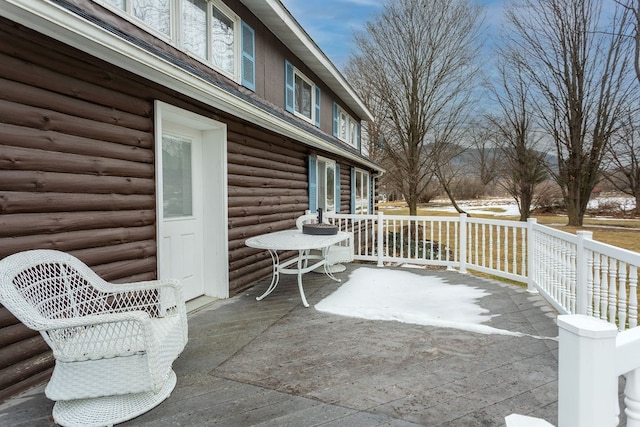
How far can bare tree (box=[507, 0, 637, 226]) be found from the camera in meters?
11.5

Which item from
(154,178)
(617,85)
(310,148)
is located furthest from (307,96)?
(617,85)

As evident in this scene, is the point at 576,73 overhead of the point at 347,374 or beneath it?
overhead

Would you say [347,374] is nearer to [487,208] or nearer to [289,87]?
[289,87]

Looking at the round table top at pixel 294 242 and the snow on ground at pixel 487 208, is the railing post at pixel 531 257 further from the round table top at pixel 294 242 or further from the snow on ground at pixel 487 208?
the snow on ground at pixel 487 208

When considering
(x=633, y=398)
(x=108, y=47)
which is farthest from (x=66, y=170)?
(x=633, y=398)

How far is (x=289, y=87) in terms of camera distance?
272 inches

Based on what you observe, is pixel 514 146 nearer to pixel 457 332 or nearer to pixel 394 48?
pixel 394 48

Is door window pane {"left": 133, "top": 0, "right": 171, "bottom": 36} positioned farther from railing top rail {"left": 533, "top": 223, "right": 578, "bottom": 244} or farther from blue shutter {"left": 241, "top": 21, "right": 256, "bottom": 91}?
railing top rail {"left": 533, "top": 223, "right": 578, "bottom": 244}

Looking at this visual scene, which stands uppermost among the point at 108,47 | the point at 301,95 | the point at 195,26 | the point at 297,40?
the point at 297,40

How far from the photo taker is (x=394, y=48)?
11.2 metres

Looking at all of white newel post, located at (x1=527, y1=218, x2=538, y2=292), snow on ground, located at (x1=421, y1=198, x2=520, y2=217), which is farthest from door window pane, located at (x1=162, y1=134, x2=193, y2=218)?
snow on ground, located at (x1=421, y1=198, x2=520, y2=217)

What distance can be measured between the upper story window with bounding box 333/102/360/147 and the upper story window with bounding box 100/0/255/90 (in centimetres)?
523

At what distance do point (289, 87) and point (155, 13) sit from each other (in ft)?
11.6

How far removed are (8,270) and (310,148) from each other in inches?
224
